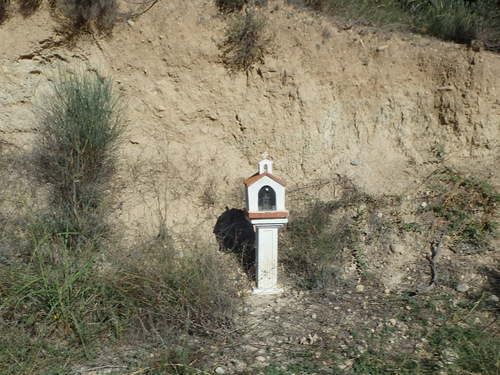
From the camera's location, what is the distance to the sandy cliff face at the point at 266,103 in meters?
6.16

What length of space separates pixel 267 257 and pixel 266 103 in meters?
2.47

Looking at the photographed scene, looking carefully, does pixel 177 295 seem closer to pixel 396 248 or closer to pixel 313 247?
pixel 313 247

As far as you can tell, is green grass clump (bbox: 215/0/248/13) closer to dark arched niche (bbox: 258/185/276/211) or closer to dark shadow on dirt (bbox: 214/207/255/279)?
dark shadow on dirt (bbox: 214/207/255/279)

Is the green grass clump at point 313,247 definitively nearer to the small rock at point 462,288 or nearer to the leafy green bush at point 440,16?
the small rock at point 462,288

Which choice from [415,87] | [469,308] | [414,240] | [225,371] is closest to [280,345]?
[225,371]

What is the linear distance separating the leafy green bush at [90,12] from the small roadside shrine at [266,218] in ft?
10.4

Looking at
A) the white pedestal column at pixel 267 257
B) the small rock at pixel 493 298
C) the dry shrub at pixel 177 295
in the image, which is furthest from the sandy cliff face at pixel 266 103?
the small rock at pixel 493 298

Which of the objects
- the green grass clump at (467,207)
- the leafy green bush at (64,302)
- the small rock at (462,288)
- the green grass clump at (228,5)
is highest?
the green grass clump at (228,5)

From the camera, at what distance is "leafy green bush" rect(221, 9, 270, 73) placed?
6.50 metres

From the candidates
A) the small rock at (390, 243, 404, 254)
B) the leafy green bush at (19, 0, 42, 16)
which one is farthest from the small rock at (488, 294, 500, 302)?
the leafy green bush at (19, 0, 42, 16)

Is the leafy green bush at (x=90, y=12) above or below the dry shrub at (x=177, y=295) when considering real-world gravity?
above

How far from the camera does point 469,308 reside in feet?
15.1

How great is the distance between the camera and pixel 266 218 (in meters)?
4.97

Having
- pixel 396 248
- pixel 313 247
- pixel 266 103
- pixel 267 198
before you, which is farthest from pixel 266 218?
pixel 266 103
